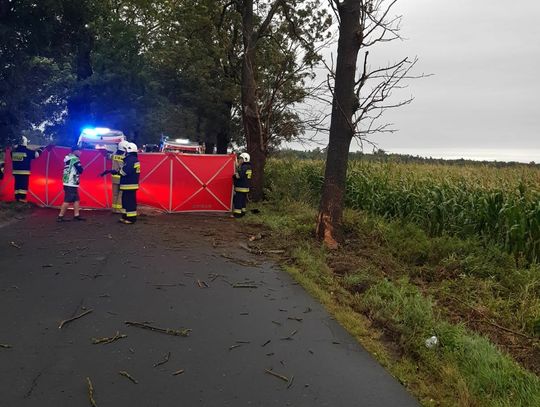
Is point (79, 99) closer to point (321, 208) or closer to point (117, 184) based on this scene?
point (117, 184)

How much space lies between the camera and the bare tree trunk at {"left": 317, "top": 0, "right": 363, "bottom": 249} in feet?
31.5

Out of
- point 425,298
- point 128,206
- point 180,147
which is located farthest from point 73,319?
point 180,147

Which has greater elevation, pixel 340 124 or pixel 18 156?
pixel 340 124

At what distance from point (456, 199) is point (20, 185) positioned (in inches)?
445

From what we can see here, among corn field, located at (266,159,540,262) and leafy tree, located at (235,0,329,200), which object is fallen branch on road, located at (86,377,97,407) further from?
leafy tree, located at (235,0,329,200)

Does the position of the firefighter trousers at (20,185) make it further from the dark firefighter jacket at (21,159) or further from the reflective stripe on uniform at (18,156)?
the reflective stripe on uniform at (18,156)

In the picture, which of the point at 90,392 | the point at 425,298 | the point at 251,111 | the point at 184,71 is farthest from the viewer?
the point at 184,71

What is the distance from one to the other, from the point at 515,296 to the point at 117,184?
9.80m

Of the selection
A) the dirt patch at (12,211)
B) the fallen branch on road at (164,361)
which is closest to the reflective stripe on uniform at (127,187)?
the dirt patch at (12,211)

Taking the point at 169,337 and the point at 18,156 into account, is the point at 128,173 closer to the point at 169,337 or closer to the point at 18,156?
the point at 18,156

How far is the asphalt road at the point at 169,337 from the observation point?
3776 mm

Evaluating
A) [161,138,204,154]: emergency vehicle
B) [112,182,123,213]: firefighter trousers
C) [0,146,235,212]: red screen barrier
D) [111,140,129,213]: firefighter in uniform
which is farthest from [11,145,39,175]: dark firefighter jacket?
[161,138,204,154]: emergency vehicle

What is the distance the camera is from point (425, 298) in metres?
6.80

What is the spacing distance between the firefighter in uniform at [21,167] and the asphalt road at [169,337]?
213 inches
